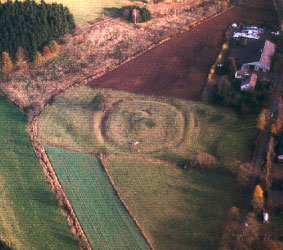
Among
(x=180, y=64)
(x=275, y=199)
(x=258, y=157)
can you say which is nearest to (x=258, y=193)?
(x=275, y=199)

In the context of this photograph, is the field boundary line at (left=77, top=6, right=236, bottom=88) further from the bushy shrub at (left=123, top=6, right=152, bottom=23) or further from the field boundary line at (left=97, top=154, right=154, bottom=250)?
the field boundary line at (left=97, top=154, right=154, bottom=250)

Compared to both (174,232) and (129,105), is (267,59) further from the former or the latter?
(174,232)

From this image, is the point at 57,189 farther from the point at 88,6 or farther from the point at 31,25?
the point at 88,6

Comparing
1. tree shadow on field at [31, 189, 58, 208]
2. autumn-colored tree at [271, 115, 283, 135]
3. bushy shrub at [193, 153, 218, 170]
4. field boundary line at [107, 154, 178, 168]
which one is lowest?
tree shadow on field at [31, 189, 58, 208]

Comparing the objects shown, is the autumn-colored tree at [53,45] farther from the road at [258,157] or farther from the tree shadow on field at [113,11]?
the road at [258,157]

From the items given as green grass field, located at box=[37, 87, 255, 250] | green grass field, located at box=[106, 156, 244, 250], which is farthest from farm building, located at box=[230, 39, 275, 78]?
green grass field, located at box=[106, 156, 244, 250]
